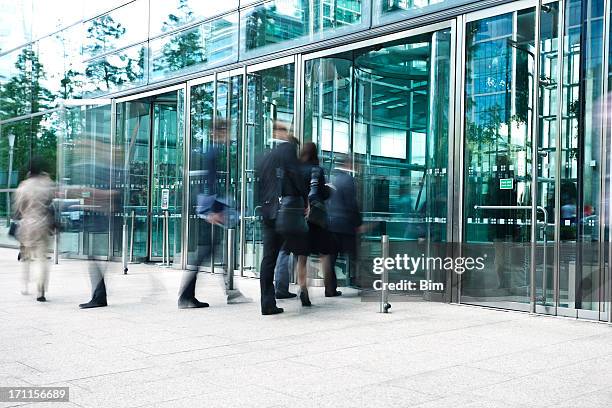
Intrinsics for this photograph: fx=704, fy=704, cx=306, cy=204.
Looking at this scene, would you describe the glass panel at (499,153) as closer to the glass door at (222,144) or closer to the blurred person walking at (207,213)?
the blurred person walking at (207,213)

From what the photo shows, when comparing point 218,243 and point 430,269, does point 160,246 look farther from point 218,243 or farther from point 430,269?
point 430,269

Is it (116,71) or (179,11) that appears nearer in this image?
(179,11)

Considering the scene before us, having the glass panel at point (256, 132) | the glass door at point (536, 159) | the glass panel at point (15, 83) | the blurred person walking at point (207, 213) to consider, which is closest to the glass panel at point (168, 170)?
the glass panel at point (256, 132)

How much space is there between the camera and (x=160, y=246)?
1495 centimetres

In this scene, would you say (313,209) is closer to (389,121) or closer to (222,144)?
(389,121)

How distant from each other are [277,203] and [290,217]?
0.24 metres

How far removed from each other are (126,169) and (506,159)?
9.35 metres

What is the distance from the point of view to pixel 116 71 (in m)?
15.5

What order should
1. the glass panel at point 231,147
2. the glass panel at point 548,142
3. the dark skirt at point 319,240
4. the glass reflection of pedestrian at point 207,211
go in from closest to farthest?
the glass panel at point 548,142
the glass reflection of pedestrian at point 207,211
the dark skirt at point 319,240
the glass panel at point 231,147

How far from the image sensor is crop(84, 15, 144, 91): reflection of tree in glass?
15.0m

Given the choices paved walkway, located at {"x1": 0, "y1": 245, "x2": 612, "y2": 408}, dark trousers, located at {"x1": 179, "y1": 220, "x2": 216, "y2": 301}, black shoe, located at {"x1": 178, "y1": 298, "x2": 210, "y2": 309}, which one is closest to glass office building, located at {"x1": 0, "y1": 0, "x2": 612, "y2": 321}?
dark trousers, located at {"x1": 179, "y1": 220, "x2": 216, "y2": 301}

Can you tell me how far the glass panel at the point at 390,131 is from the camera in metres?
9.39

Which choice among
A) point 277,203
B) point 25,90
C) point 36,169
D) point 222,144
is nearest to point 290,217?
point 277,203

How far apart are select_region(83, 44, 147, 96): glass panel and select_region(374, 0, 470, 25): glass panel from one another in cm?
648
